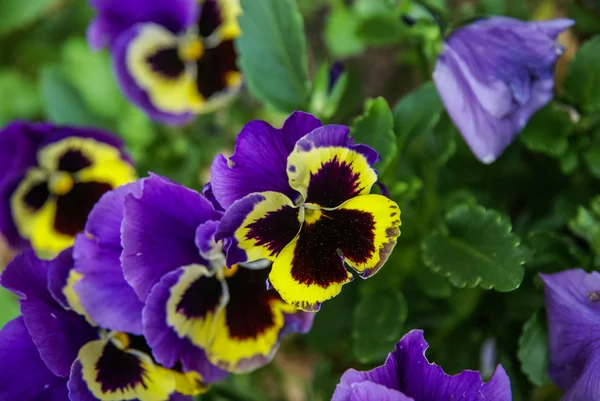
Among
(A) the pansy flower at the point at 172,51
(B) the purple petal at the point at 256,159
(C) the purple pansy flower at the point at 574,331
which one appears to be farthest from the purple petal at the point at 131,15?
(C) the purple pansy flower at the point at 574,331

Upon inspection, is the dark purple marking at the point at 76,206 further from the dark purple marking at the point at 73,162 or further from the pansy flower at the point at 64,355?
the pansy flower at the point at 64,355

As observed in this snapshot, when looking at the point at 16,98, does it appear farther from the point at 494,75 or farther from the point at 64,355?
the point at 494,75

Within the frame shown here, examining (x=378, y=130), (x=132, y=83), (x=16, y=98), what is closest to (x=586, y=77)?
(x=378, y=130)

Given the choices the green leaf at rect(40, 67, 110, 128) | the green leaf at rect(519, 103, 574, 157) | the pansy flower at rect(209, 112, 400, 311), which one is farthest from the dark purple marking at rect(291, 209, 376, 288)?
the green leaf at rect(40, 67, 110, 128)

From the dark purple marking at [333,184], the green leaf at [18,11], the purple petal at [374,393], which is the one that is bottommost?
the purple petal at [374,393]

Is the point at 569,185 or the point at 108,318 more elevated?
the point at 108,318

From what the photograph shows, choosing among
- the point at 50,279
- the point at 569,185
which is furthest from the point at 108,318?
the point at 569,185

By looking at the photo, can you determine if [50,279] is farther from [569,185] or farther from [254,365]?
[569,185]
